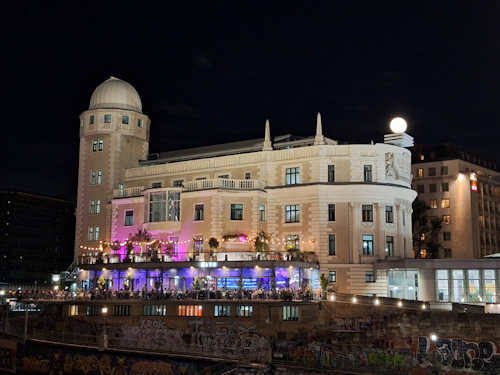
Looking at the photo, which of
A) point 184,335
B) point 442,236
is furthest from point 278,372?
point 442,236

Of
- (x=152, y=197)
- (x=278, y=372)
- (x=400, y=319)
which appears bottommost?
(x=278, y=372)

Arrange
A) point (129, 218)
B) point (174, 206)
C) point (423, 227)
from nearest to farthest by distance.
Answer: point (174, 206) → point (129, 218) → point (423, 227)

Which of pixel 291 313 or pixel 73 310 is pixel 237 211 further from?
pixel 73 310

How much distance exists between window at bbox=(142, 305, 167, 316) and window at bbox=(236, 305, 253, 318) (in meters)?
7.46

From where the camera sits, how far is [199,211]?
75125mm

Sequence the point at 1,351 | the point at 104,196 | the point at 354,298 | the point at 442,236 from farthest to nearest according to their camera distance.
Answer: the point at 442,236, the point at 104,196, the point at 1,351, the point at 354,298

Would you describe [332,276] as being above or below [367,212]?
below

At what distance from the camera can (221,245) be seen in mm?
73000

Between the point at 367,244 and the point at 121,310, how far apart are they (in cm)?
2578

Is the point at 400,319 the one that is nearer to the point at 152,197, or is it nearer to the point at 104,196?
the point at 152,197

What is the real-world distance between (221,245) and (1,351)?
23600mm

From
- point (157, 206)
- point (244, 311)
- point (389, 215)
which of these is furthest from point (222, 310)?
point (389, 215)

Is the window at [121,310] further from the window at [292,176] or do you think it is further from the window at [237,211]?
the window at [292,176]

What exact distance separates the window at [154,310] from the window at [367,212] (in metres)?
22.9
